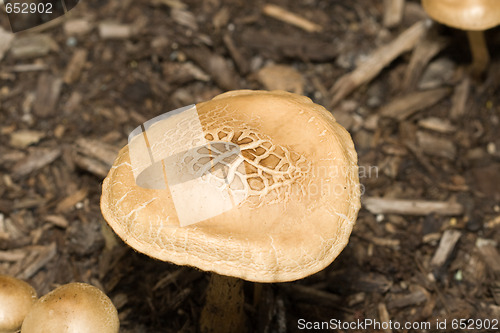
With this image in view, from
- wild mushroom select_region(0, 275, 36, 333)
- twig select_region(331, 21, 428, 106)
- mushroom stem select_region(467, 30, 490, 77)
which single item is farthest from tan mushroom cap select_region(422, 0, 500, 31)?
wild mushroom select_region(0, 275, 36, 333)

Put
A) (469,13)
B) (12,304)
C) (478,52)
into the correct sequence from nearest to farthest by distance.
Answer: (12,304) < (469,13) < (478,52)

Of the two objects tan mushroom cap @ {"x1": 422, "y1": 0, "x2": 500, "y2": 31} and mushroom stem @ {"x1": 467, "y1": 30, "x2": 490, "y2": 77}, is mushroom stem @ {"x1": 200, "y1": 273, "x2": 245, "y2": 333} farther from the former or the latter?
mushroom stem @ {"x1": 467, "y1": 30, "x2": 490, "y2": 77}

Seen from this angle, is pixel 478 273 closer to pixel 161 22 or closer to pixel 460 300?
pixel 460 300

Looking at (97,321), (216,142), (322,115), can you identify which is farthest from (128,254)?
(322,115)

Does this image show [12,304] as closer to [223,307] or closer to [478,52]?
[223,307]

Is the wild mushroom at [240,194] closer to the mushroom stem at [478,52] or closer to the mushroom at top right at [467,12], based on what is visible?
the mushroom at top right at [467,12]

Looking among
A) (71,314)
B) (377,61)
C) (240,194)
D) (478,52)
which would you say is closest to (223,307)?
(71,314)

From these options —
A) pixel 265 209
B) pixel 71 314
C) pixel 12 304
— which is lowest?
pixel 12 304
